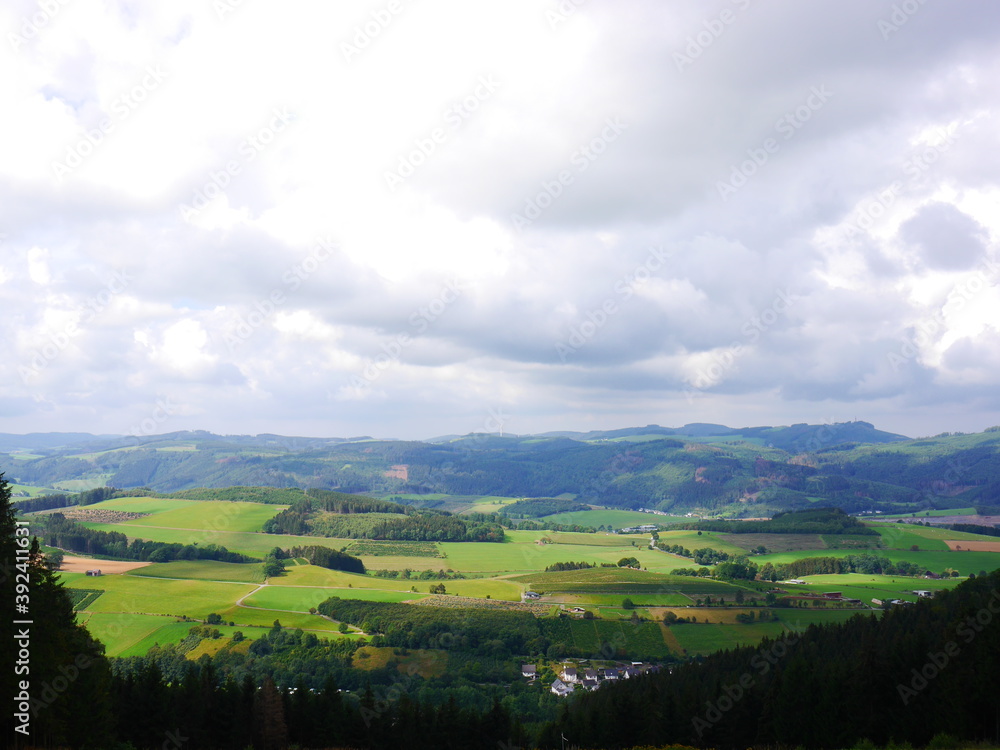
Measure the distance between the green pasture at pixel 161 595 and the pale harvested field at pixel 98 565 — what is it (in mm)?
5877

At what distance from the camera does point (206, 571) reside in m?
120

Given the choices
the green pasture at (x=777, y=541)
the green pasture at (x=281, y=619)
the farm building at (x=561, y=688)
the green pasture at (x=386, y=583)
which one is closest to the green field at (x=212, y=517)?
the green pasture at (x=386, y=583)

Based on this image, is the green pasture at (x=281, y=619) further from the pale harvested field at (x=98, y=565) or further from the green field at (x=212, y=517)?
the green field at (x=212, y=517)

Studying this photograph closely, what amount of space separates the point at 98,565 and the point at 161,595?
26255 mm

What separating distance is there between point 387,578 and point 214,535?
56518 mm

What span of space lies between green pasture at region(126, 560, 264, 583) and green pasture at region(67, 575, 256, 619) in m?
4.67

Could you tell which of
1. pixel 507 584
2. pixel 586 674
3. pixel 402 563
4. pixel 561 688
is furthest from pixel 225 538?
pixel 561 688

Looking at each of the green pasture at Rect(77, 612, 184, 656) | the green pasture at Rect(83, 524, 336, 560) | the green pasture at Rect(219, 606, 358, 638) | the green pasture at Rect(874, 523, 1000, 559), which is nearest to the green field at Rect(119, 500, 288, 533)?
the green pasture at Rect(83, 524, 336, 560)

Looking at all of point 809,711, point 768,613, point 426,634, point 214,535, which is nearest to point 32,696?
point 809,711

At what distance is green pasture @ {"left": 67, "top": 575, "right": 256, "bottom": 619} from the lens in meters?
90.8

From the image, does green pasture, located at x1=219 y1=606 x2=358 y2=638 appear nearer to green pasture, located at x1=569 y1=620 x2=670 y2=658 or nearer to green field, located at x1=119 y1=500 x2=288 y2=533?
green pasture, located at x1=569 y1=620 x2=670 y2=658

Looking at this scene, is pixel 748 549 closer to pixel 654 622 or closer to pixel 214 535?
pixel 654 622

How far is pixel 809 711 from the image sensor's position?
3791 centimetres

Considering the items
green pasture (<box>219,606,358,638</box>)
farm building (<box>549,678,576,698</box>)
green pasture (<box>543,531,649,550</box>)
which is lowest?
green pasture (<box>543,531,649,550</box>)
